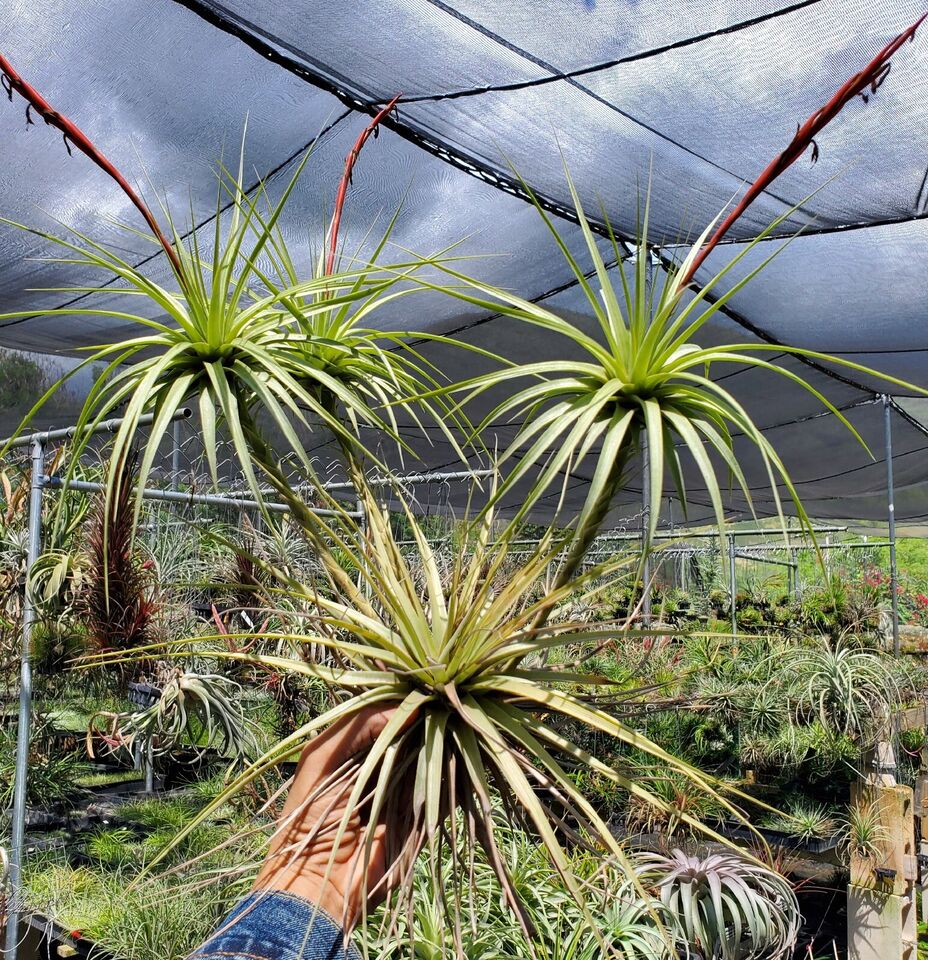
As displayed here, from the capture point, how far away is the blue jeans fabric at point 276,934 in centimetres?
79

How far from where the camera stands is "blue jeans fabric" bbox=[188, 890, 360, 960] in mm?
791

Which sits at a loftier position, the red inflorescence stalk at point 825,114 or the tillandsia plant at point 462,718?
the red inflorescence stalk at point 825,114

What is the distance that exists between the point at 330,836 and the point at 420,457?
1878mm

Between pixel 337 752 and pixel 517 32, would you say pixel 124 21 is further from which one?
pixel 337 752

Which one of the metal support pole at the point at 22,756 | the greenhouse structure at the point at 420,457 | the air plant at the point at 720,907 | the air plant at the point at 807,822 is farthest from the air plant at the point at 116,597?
the air plant at the point at 807,822

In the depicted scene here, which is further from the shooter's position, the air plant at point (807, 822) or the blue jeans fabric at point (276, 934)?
the air plant at point (807, 822)

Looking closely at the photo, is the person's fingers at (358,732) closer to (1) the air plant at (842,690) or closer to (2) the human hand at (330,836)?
(2) the human hand at (330,836)

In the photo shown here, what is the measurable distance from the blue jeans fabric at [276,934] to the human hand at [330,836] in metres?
0.02

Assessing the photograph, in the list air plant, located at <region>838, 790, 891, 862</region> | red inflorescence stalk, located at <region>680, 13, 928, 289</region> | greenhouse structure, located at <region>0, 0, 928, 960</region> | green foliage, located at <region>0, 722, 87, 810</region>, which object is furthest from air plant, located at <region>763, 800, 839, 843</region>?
red inflorescence stalk, located at <region>680, 13, 928, 289</region>

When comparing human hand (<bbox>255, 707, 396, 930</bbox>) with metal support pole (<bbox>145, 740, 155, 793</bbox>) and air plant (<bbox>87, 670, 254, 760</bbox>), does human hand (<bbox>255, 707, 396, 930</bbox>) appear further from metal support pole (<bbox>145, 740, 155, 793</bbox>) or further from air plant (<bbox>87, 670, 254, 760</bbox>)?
metal support pole (<bbox>145, 740, 155, 793</bbox>)

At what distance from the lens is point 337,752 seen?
99cm

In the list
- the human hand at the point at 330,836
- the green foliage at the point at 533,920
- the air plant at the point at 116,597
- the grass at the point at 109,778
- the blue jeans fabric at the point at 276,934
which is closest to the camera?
the blue jeans fabric at the point at 276,934

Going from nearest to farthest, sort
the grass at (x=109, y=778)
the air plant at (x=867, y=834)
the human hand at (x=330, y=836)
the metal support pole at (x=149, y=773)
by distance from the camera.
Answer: the human hand at (x=330, y=836)
the air plant at (x=867, y=834)
the metal support pole at (x=149, y=773)
the grass at (x=109, y=778)

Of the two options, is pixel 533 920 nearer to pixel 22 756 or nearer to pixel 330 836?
pixel 22 756
